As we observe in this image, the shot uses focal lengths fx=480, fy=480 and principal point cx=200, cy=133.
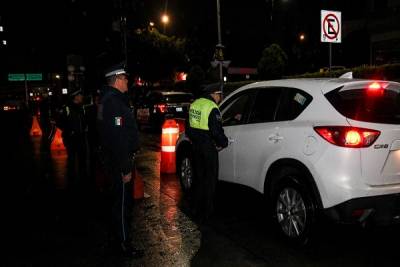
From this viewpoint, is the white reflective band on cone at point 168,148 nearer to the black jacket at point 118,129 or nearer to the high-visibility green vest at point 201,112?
the high-visibility green vest at point 201,112

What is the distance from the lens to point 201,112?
591 centimetres

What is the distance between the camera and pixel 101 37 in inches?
1770

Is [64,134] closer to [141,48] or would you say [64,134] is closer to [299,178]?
[299,178]

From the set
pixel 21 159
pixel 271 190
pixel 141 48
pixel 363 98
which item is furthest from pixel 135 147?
pixel 141 48

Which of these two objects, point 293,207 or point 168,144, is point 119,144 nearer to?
point 293,207

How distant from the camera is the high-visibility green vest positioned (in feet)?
19.3

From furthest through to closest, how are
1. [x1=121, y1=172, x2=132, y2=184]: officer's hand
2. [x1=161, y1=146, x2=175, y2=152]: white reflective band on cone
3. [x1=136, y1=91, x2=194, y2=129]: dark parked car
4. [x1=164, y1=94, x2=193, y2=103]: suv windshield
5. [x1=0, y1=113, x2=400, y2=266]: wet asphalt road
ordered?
1. [x1=164, y1=94, x2=193, y2=103]: suv windshield
2. [x1=136, y1=91, x2=194, y2=129]: dark parked car
3. [x1=161, y1=146, x2=175, y2=152]: white reflective band on cone
4. [x1=0, y1=113, x2=400, y2=266]: wet asphalt road
5. [x1=121, y1=172, x2=132, y2=184]: officer's hand

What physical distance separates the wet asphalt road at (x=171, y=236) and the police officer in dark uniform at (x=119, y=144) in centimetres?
35

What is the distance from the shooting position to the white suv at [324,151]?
4.46 metres

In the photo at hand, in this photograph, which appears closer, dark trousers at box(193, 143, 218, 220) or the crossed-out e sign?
dark trousers at box(193, 143, 218, 220)

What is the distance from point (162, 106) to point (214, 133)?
13749 millimetres

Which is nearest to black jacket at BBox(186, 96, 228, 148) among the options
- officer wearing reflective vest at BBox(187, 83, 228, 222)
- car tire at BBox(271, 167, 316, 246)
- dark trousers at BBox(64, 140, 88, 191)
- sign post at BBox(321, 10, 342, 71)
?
officer wearing reflective vest at BBox(187, 83, 228, 222)

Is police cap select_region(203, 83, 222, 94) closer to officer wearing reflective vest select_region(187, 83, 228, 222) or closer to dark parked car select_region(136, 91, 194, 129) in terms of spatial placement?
officer wearing reflective vest select_region(187, 83, 228, 222)

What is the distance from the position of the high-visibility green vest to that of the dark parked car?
1247 cm
